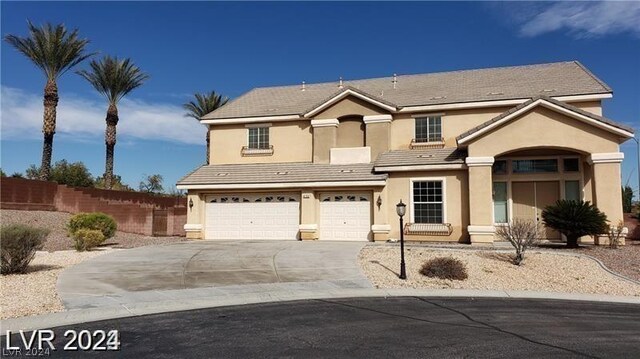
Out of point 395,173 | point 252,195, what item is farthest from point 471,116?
point 252,195

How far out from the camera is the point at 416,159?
71.5ft

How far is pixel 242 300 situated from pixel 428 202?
12.7 meters

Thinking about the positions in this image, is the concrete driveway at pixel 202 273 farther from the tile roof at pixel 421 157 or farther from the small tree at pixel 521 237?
the small tree at pixel 521 237

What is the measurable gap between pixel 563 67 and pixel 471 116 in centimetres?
695

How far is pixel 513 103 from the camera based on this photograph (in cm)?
2209

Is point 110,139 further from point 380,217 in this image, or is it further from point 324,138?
point 380,217

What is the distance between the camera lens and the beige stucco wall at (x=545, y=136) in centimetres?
1917

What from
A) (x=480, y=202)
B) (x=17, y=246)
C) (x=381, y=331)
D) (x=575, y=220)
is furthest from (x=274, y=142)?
(x=381, y=331)

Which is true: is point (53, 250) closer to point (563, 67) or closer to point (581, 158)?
point (581, 158)

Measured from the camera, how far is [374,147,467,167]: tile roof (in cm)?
2122

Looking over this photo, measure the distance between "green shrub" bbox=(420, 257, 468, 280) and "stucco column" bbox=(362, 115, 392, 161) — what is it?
9542 mm

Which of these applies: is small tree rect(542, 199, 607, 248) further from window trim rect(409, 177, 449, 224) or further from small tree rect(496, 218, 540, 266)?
window trim rect(409, 177, 449, 224)

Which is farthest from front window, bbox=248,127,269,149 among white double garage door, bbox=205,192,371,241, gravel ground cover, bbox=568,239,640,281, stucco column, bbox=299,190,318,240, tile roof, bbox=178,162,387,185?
gravel ground cover, bbox=568,239,640,281

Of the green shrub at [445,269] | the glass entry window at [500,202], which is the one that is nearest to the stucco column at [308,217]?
the glass entry window at [500,202]
